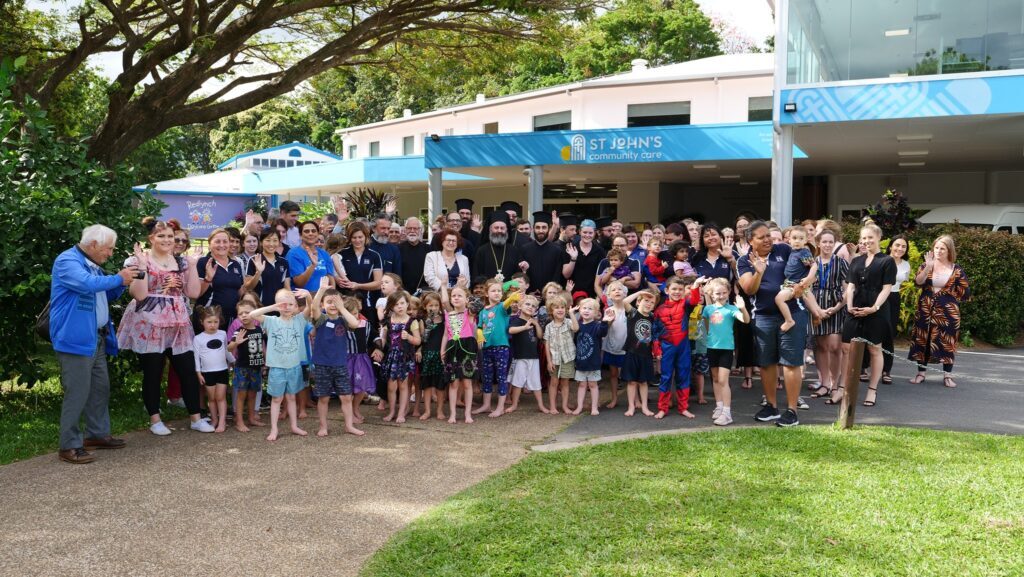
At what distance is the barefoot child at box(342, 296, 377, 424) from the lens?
23.3ft

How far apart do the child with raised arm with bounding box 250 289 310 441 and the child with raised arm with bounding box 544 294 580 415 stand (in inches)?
93.3

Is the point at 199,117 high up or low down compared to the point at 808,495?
up

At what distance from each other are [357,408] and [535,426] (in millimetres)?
1727

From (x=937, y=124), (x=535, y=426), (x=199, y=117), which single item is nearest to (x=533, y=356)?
(x=535, y=426)

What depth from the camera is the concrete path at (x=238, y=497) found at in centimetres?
426

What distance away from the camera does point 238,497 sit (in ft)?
17.1

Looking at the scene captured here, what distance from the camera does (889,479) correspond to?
5438 millimetres

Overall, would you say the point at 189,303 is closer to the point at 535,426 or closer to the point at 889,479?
the point at 535,426

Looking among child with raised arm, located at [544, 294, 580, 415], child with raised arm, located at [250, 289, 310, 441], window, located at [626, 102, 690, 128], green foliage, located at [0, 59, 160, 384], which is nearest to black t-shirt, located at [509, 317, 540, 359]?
child with raised arm, located at [544, 294, 580, 415]

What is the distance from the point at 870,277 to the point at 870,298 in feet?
0.72

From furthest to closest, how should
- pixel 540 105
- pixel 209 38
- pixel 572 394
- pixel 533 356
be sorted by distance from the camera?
pixel 540 105, pixel 209 38, pixel 572 394, pixel 533 356

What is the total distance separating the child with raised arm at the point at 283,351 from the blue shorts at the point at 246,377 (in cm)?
19

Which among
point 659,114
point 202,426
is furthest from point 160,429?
point 659,114

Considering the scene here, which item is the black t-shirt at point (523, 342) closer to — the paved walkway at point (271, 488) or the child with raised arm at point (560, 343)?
the child with raised arm at point (560, 343)
